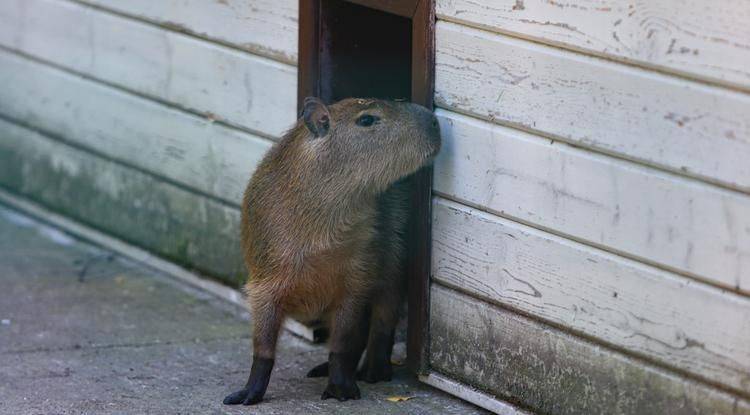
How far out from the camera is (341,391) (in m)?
4.52

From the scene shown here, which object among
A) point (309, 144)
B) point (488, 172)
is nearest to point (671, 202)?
point (488, 172)

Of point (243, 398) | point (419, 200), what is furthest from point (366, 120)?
point (243, 398)

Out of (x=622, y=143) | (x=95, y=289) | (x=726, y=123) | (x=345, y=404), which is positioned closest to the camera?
(x=726, y=123)

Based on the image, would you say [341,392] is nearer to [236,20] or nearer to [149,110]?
[236,20]

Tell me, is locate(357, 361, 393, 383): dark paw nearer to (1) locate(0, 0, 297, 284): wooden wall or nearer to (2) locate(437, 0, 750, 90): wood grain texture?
(1) locate(0, 0, 297, 284): wooden wall

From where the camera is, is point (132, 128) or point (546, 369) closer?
point (546, 369)

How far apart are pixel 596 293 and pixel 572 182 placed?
34 cm

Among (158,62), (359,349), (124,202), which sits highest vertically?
(158,62)

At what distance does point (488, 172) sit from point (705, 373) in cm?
102

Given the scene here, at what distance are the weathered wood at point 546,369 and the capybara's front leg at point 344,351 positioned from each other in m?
0.27

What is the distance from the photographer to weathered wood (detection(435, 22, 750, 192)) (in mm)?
3428

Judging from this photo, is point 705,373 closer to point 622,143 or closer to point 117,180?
point 622,143

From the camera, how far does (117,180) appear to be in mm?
6379

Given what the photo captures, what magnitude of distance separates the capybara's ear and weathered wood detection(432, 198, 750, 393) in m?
0.47
